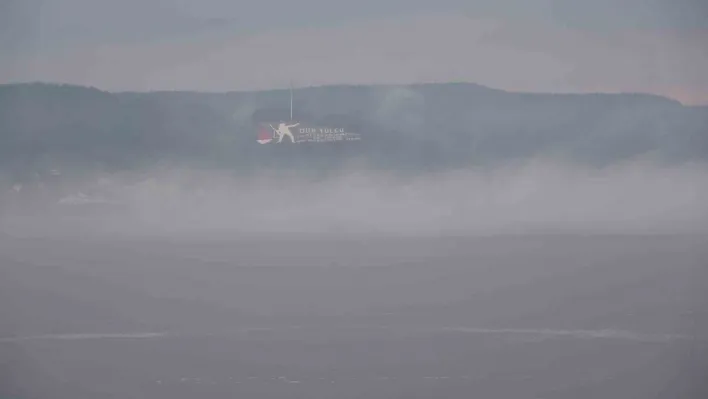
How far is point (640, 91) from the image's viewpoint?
395cm

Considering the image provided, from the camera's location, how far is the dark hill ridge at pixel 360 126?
12.9ft

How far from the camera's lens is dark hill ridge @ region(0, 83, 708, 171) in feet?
12.9

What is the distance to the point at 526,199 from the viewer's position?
3.97 metres

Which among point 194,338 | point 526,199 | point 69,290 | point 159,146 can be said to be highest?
point 159,146

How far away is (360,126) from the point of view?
397cm

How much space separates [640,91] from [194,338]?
251cm

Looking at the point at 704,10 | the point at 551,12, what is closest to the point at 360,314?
the point at 551,12

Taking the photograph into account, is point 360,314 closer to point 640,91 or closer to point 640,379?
point 640,379

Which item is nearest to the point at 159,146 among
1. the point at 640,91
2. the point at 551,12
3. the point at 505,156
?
the point at 505,156

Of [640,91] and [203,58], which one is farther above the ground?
[203,58]

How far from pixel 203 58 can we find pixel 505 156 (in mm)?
1570

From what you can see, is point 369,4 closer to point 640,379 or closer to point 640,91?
point 640,91

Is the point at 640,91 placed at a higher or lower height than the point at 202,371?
higher

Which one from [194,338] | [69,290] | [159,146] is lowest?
[194,338]
